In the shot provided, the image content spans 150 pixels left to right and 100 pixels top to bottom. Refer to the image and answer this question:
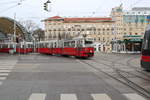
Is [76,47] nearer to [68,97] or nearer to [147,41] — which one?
[147,41]

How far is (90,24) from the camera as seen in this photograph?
113 meters

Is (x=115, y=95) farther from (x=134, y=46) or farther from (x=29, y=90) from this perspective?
(x=134, y=46)

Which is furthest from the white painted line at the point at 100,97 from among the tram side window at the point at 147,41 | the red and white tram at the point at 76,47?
the red and white tram at the point at 76,47

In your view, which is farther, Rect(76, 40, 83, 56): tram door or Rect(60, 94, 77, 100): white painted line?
Rect(76, 40, 83, 56): tram door

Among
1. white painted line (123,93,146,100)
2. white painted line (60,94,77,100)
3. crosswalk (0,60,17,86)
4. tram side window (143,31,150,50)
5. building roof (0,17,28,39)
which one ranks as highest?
building roof (0,17,28,39)

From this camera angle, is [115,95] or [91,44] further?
[91,44]

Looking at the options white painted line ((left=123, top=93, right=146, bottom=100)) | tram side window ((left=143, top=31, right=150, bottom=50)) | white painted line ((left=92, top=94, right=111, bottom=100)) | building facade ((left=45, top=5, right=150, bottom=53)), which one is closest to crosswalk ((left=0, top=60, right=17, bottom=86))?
white painted line ((left=92, top=94, right=111, bottom=100))

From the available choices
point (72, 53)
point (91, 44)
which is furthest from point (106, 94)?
point (72, 53)

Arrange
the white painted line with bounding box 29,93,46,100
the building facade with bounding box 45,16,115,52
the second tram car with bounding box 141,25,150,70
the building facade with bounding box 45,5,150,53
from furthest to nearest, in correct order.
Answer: the building facade with bounding box 45,16,115,52 < the building facade with bounding box 45,5,150,53 < the second tram car with bounding box 141,25,150,70 < the white painted line with bounding box 29,93,46,100

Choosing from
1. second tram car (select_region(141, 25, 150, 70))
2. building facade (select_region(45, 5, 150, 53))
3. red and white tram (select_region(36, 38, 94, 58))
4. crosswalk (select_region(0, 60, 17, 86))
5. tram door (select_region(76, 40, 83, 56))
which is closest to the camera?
crosswalk (select_region(0, 60, 17, 86))

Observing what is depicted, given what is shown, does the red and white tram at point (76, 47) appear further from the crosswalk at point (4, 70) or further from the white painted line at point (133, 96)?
the white painted line at point (133, 96)

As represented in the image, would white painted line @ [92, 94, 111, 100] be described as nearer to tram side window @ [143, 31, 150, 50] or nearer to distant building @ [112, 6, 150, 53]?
tram side window @ [143, 31, 150, 50]

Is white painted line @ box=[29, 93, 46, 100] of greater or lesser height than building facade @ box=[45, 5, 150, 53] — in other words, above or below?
below

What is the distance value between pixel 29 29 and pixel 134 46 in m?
35.6
